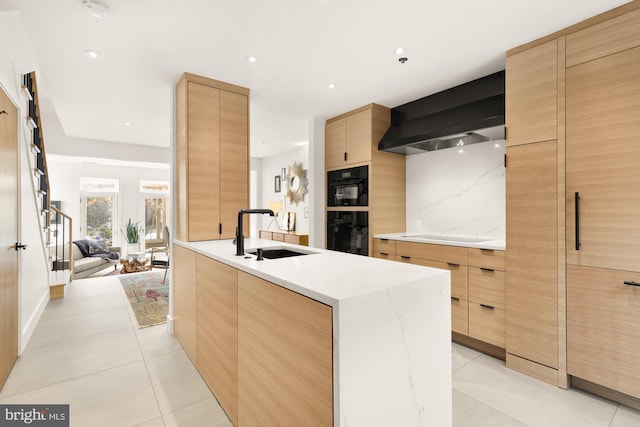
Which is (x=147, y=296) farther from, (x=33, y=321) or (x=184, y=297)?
(x=184, y=297)

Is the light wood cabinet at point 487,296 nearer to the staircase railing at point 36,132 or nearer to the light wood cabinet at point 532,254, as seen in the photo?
the light wood cabinet at point 532,254

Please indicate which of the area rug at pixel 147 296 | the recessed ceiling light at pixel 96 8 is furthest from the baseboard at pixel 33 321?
the recessed ceiling light at pixel 96 8

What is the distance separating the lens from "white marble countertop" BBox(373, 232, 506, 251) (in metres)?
2.49

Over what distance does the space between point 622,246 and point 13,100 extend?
4.53 metres

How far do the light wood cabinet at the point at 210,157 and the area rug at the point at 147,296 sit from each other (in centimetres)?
115

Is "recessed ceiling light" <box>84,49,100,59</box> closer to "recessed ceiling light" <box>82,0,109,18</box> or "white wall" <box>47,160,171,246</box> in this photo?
"recessed ceiling light" <box>82,0,109,18</box>

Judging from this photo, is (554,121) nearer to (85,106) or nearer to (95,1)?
(95,1)

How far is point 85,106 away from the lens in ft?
11.9

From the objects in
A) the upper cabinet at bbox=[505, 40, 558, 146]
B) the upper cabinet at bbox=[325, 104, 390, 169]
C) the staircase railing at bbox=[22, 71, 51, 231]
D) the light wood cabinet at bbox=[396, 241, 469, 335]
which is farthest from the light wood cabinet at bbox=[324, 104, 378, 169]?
the staircase railing at bbox=[22, 71, 51, 231]

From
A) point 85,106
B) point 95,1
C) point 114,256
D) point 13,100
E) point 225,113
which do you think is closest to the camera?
point 95,1

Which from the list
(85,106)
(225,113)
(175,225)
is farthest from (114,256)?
(225,113)

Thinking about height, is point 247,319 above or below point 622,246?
below

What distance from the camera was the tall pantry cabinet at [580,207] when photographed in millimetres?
1805

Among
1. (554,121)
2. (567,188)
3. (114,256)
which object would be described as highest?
(554,121)
